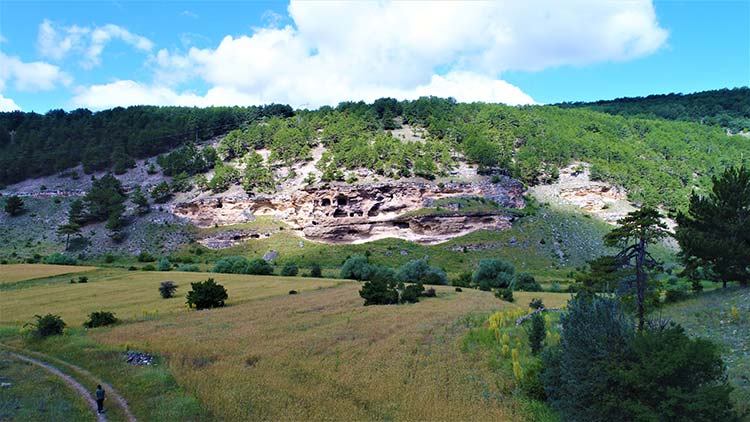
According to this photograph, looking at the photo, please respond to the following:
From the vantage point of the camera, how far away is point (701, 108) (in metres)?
154

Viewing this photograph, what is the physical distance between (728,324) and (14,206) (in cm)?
10873

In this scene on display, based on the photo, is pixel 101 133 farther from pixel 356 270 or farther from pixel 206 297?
pixel 206 297

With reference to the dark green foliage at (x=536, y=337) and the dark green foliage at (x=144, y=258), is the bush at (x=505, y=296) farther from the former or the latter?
the dark green foliage at (x=144, y=258)

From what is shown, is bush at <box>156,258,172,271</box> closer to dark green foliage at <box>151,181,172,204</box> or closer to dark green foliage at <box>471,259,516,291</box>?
dark green foliage at <box>151,181,172,204</box>

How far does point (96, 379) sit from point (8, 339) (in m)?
11.1

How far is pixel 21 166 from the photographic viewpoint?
104 metres

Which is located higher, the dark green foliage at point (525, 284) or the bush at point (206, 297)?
the bush at point (206, 297)

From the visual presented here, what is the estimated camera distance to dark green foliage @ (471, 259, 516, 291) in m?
53.8

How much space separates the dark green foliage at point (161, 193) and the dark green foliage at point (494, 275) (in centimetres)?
6724

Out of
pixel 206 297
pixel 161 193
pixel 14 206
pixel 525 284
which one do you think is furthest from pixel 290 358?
pixel 14 206

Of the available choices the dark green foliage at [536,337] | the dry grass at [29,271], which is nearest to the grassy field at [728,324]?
the dark green foliage at [536,337]

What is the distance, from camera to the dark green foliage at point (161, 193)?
91.4m

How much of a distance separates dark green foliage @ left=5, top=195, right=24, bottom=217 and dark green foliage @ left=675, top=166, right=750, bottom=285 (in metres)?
107

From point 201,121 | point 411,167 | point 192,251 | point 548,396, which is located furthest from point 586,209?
point 201,121
